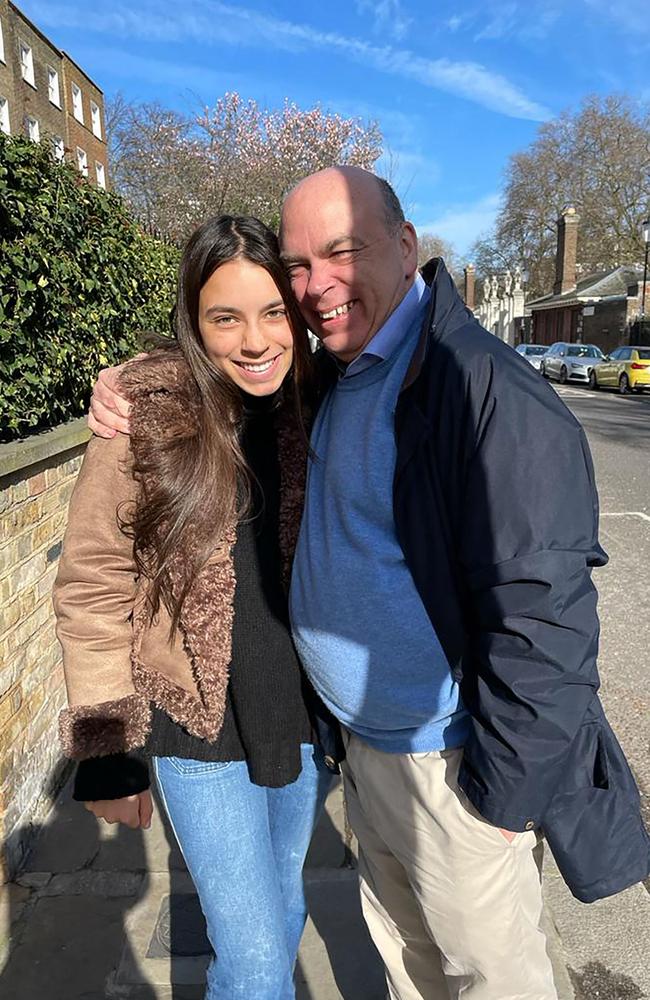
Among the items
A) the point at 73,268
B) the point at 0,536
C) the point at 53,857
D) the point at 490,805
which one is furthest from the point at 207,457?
the point at 73,268

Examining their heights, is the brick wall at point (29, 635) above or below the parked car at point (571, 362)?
below

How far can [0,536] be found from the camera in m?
2.67

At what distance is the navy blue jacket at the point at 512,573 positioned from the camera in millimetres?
1326

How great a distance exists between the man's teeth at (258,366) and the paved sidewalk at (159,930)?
71.9 inches

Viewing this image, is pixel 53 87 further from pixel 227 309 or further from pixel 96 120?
pixel 227 309

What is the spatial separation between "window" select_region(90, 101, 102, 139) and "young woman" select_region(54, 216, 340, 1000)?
39690 mm

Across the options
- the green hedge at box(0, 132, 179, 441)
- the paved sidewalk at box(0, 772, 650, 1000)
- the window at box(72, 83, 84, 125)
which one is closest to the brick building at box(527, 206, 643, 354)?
the window at box(72, 83, 84, 125)

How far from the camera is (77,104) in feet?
113

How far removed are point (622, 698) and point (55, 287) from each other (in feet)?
11.3

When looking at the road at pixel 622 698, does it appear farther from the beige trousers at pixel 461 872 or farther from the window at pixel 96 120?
the window at pixel 96 120

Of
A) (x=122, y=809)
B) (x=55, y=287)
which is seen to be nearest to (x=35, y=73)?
(x=55, y=287)

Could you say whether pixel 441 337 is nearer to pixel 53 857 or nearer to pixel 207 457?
pixel 207 457

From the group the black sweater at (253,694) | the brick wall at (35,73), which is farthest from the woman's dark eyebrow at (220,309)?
the brick wall at (35,73)

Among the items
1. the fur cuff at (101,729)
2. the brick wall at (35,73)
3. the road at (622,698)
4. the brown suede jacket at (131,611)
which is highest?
the brick wall at (35,73)
